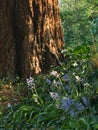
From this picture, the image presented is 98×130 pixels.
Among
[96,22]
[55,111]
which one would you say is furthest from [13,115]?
[96,22]

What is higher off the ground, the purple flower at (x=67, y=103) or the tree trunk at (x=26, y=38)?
the tree trunk at (x=26, y=38)

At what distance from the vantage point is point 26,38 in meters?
7.22

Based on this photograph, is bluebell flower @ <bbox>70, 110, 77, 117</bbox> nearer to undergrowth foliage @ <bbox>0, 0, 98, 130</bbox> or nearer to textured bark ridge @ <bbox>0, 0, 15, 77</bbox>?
undergrowth foliage @ <bbox>0, 0, 98, 130</bbox>

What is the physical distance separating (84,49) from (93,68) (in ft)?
3.90

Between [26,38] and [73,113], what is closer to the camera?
[73,113]

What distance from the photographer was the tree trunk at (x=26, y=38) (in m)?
7.21

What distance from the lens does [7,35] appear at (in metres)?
7.36

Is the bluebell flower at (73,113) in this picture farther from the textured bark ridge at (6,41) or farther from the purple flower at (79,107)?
the textured bark ridge at (6,41)

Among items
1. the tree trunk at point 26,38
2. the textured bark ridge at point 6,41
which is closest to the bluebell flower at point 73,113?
the tree trunk at point 26,38

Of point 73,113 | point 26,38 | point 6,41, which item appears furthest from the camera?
point 6,41

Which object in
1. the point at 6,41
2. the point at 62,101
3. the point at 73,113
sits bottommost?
the point at 73,113

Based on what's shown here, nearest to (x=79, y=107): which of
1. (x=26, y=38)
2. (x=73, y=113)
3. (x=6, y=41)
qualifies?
(x=73, y=113)

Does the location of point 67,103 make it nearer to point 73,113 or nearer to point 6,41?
point 73,113

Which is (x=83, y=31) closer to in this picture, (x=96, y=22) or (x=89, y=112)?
(x=96, y=22)
